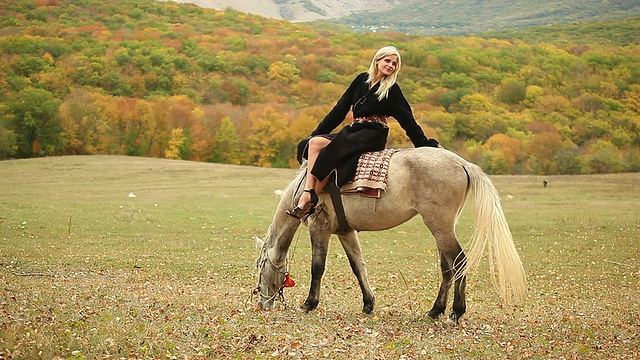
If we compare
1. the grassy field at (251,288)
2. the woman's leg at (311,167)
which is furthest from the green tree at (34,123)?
the woman's leg at (311,167)

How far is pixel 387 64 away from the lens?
345 inches

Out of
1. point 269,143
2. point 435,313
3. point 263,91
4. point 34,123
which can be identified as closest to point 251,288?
point 435,313

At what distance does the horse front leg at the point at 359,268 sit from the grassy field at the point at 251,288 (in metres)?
0.24

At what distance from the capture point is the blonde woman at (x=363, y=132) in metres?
8.80

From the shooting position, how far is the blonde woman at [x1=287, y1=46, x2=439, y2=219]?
28.9 feet

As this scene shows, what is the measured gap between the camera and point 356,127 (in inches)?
354

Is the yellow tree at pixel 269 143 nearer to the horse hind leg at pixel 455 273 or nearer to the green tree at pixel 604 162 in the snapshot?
the green tree at pixel 604 162

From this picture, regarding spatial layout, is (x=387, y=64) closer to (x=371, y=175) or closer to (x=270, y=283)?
(x=371, y=175)

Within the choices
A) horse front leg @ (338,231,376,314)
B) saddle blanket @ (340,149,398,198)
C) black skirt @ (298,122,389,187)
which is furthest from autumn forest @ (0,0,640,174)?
saddle blanket @ (340,149,398,198)

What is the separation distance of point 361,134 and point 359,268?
1845 millimetres

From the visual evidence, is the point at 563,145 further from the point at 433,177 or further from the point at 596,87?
the point at 433,177

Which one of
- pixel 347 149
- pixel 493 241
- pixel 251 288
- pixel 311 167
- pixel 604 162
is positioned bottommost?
pixel 604 162

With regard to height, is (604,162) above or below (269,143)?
above

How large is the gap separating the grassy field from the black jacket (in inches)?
61.3
